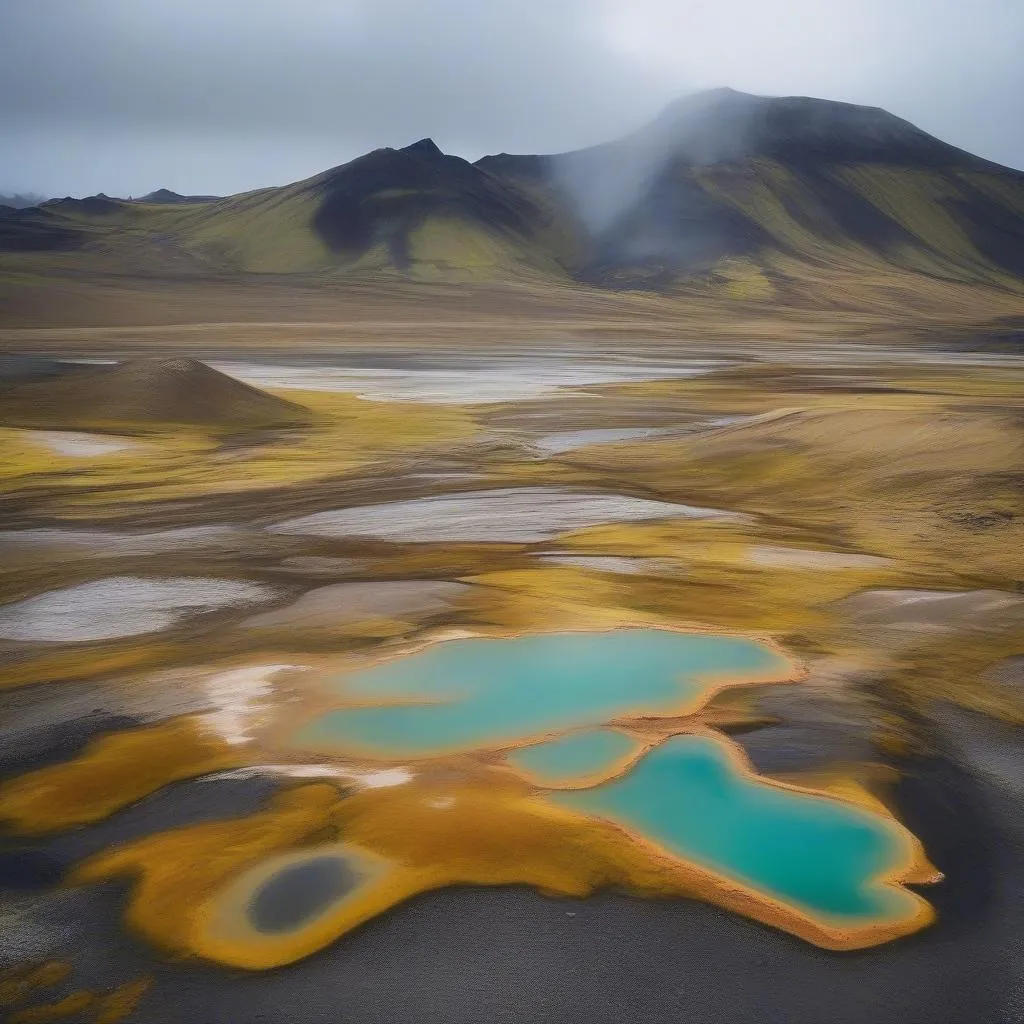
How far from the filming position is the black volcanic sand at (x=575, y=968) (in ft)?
10.8

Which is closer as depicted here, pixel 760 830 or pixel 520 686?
pixel 760 830

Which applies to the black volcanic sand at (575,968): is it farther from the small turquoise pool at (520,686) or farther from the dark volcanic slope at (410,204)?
the dark volcanic slope at (410,204)

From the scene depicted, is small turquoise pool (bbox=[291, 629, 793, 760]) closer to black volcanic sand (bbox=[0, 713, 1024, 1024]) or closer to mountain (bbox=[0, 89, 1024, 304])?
black volcanic sand (bbox=[0, 713, 1024, 1024])

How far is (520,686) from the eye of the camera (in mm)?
5938

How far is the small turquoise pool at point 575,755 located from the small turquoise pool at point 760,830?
0.12 meters

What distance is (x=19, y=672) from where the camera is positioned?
635cm

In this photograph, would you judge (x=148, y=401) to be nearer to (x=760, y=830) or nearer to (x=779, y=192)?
(x=760, y=830)

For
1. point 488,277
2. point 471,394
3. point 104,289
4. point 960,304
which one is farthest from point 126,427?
point 960,304

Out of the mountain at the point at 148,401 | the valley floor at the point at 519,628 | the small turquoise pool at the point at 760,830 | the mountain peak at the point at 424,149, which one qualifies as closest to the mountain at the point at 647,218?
the mountain peak at the point at 424,149

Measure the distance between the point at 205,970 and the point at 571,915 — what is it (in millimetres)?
1126

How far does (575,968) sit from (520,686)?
249cm

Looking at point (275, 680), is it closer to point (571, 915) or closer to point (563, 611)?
point (563, 611)

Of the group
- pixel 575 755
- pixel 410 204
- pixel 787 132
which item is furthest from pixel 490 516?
pixel 787 132

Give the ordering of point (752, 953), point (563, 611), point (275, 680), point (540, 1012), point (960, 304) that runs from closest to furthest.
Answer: point (540, 1012) → point (752, 953) → point (275, 680) → point (563, 611) → point (960, 304)
